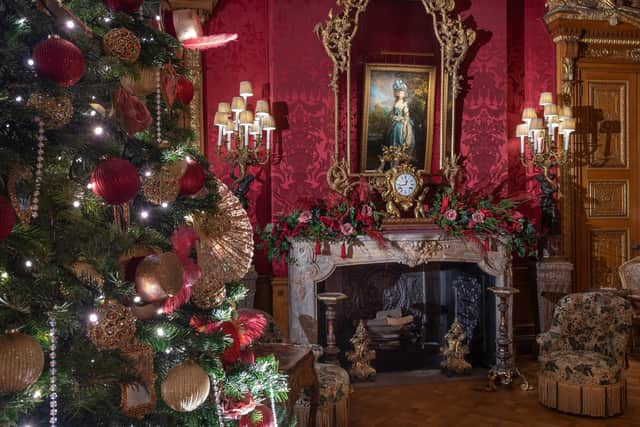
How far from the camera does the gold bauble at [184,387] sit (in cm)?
154

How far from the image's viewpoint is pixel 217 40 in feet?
6.13

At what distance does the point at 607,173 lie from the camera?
6047 millimetres

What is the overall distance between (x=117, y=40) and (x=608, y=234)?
587cm

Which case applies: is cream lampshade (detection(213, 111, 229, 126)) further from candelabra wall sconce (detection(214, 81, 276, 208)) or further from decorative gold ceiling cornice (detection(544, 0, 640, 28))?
decorative gold ceiling cornice (detection(544, 0, 640, 28))

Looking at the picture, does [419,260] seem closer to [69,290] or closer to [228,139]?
[228,139]

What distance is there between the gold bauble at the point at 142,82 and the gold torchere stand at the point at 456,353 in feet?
13.6

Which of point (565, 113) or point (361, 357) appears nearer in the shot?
point (361, 357)

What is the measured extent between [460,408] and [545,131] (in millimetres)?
2761

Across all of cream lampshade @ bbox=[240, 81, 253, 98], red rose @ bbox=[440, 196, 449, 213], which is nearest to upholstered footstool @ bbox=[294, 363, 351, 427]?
red rose @ bbox=[440, 196, 449, 213]

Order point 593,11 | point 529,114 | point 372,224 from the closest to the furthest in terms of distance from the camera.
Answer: point 372,224 → point 529,114 → point 593,11

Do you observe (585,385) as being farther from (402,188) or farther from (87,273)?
(87,273)

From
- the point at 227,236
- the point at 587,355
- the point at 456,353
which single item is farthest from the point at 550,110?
the point at 227,236

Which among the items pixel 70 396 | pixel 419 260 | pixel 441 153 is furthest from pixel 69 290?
pixel 441 153

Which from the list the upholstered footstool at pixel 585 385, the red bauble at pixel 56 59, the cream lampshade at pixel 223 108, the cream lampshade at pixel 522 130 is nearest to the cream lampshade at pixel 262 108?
the cream lampshade at pixel 223 108
